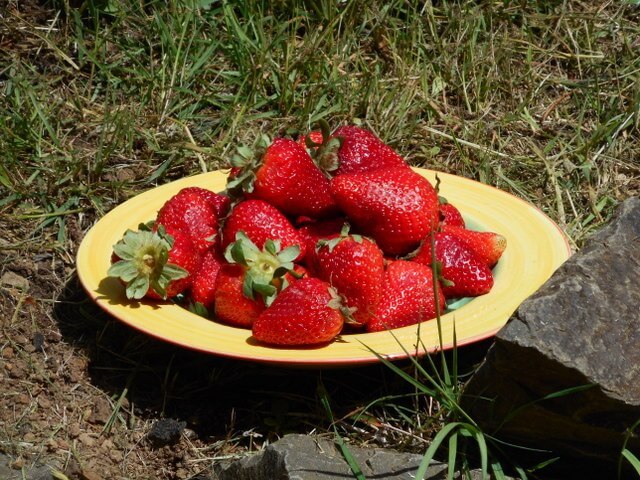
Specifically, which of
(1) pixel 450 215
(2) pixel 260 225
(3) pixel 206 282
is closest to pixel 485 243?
(1) pixel 450 215

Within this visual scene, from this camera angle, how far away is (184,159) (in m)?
2.85

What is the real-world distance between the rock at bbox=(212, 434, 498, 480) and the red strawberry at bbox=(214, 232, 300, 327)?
31 centimetres

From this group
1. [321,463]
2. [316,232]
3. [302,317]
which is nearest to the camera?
[321,463]

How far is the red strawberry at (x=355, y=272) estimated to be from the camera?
1986mm

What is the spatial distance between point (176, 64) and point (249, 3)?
30cm

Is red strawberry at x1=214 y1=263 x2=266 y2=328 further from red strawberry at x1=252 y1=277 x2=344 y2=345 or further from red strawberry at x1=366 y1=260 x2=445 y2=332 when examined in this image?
red strawberry at x1=366 y1=260 x2=445 y2=332

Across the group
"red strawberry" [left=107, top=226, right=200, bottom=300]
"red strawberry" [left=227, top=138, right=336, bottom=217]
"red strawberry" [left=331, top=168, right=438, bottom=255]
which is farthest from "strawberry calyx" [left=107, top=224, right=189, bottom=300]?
"red strawberry" [left=331, top=168, right=438, bottom=255]

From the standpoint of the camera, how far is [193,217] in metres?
2.22

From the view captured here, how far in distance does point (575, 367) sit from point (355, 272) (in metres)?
0.49

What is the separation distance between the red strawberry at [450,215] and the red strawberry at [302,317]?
0.41 m

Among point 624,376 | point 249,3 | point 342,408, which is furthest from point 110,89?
point 624,376

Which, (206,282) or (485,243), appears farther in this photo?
(485,243)

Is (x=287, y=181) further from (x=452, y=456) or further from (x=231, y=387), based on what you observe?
(x=452, y=456)

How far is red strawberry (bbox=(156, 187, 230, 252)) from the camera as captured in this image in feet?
7.22
